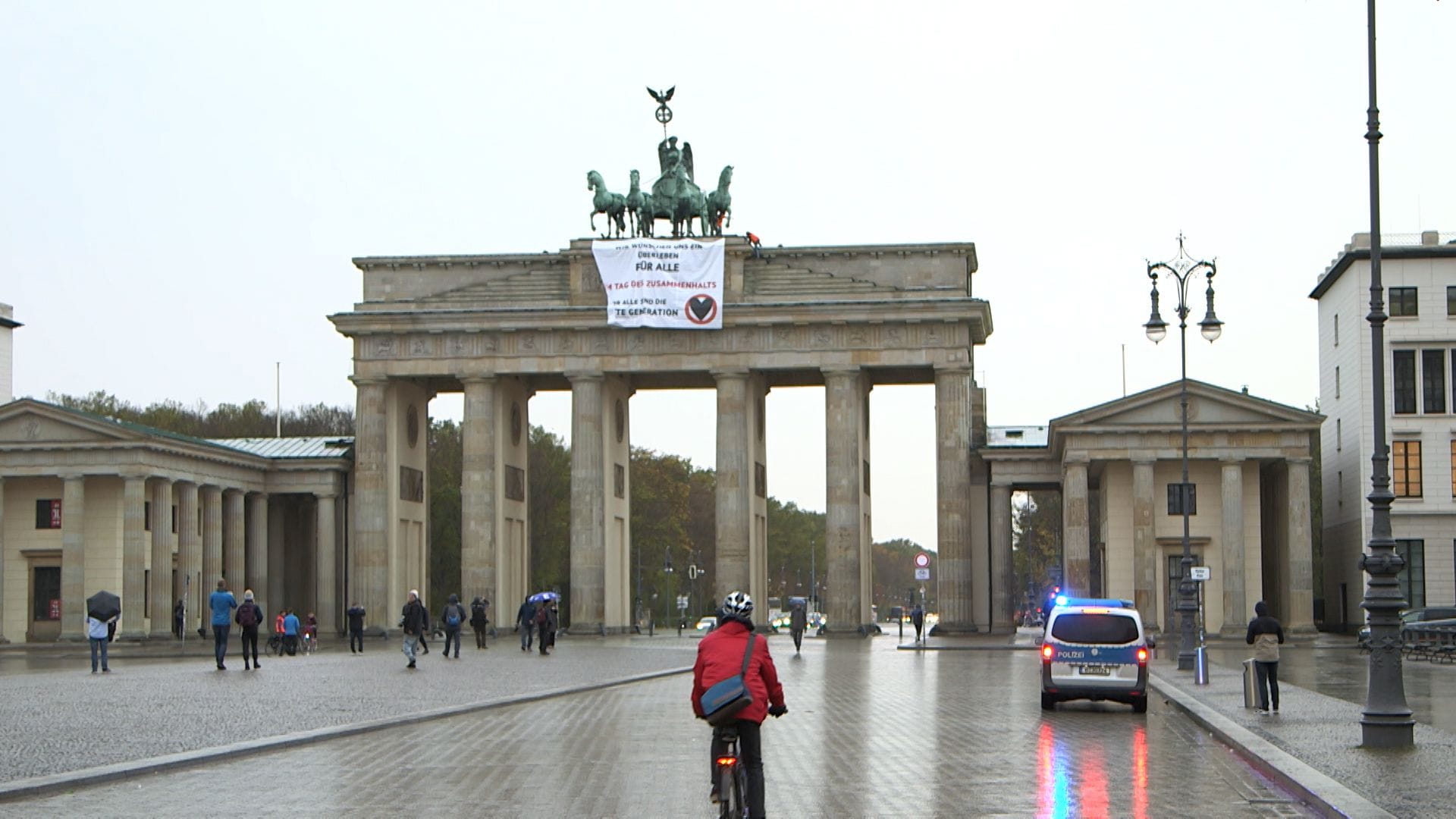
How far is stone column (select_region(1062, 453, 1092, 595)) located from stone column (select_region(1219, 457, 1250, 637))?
5.10 m

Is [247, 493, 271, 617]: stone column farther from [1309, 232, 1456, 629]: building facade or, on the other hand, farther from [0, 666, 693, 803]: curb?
[0, 666, 693, 803]: curb

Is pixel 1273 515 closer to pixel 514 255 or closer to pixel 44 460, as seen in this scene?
pixel 514 255

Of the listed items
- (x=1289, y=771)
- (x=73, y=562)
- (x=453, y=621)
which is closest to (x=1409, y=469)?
(x=453, y=621)

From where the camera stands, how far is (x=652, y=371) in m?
76.9

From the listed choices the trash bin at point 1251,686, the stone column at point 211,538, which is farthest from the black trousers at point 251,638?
the stone column at point 211,538

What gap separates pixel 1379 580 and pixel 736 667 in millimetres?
11431

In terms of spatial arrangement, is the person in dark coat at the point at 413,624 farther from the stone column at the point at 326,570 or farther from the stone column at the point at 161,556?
the stone column at the point at 326,570

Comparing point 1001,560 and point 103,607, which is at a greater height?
point 103,607

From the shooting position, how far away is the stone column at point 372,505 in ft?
252

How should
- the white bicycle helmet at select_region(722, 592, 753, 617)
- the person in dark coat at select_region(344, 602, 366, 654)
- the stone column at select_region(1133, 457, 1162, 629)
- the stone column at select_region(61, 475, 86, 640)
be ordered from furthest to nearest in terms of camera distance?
the stone column at select_region(1133, 457, 1162, 629) < the stone column at select_region(61, 475, 86, 640) < the person in dark coat at select_region(344, 602, 366, 654) < the white bicycle helmet at select_region(722, 592, 753, 617)

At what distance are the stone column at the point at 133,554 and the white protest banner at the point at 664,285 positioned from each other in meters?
19.6

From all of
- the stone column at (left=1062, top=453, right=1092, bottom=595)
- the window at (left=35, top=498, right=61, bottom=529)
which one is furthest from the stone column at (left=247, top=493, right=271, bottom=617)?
the stone column at (left=1062, top=453, right=1092, bottom=595)

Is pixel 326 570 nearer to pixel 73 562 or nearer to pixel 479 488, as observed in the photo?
pixel 479 488

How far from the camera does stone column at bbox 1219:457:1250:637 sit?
69438 mm
